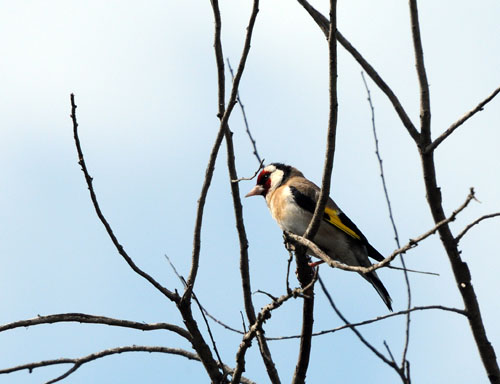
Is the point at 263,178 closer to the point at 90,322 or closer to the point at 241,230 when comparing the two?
the point at 241,230

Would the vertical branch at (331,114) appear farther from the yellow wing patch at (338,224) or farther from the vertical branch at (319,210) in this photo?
the yellow wing patch at (338,224)

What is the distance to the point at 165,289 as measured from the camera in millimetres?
4051

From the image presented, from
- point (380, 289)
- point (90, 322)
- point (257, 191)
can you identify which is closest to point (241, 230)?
point (90, 322)

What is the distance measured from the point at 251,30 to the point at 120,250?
1.35m

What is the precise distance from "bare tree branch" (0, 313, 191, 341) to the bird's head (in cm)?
403

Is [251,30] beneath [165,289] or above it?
above

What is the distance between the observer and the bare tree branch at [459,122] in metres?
3.49

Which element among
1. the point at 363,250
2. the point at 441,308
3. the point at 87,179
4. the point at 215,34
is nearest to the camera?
the point at 441,308

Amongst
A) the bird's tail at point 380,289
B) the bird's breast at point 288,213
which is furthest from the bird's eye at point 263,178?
the bird's tail at point 380,289

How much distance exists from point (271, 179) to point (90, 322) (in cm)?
457

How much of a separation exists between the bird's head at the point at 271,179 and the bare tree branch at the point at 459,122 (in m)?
4.51

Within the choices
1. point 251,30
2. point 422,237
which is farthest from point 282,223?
point 422,237

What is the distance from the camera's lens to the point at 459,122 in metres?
3.53

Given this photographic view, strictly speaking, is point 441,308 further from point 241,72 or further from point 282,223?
point 282,223
